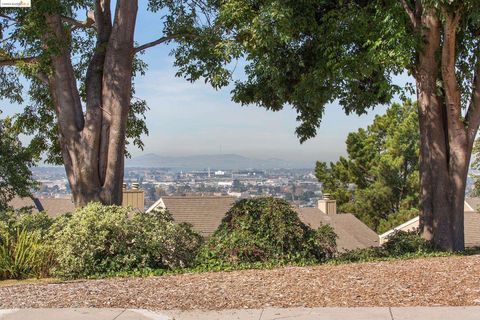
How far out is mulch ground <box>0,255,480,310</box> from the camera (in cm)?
813

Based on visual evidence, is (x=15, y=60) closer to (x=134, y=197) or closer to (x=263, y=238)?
(x=263, y=238)

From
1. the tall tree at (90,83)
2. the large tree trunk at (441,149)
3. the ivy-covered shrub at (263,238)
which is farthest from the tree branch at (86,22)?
the large tree trunk at (441,149)

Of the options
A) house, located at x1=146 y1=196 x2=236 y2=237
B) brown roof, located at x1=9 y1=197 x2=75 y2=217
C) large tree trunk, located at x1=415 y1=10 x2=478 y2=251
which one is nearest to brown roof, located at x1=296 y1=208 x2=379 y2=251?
house, located at x1=146 y1=196 x2=236 y2=237

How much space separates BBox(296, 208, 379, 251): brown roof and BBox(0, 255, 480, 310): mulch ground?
21.2 m

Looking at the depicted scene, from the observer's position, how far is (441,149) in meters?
14.8

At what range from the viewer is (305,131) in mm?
16969

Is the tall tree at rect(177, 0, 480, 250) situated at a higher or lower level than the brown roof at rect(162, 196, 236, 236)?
higher

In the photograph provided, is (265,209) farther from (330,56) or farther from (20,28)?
(20,28)

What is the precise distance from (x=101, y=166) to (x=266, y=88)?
4.37 metres

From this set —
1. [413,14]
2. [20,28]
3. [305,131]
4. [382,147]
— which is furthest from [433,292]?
[382,147]

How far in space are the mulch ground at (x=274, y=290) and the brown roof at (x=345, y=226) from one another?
21.2m

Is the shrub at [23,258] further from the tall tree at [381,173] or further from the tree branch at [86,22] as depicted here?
the tall tree at [381,173]

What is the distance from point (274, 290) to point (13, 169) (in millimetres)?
13048

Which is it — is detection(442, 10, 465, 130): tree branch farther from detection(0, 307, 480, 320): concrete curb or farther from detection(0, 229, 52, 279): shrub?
detection(0, 229, 52, 279): shrub
